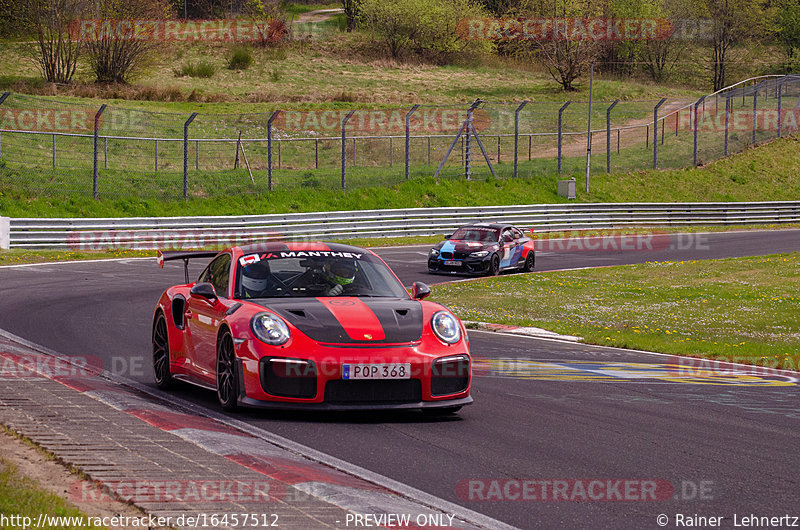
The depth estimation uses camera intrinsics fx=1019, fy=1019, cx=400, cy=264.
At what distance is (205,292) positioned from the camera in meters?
8.67

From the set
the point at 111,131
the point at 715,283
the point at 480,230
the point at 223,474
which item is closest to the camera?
the point at 223,474

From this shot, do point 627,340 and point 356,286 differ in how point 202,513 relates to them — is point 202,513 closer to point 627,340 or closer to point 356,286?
point 356,286

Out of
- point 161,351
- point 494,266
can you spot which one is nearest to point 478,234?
point 494,266

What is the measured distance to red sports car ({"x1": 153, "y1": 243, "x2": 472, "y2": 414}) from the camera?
303 inches

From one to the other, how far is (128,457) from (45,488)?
2.71ft

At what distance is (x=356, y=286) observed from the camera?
9.05 meters

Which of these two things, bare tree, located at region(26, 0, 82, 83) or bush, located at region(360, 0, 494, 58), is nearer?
bare tree, located at region(26, 0, 82, 83)

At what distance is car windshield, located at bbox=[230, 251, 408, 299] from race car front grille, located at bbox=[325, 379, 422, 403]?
133cm

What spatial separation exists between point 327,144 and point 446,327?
44196mm

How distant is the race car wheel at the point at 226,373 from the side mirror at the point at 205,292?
45cm

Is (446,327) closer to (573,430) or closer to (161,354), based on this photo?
(573,430)

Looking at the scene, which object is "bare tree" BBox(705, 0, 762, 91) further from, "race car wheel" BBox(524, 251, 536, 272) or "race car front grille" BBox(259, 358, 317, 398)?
"race car front grille" BBox(259, 358, 317, 398)

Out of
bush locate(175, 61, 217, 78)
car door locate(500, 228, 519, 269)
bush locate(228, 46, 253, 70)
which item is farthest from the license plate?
bush locate(228, 46, 253, 70)

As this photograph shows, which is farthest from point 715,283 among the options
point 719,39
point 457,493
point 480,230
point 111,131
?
point 719,39
